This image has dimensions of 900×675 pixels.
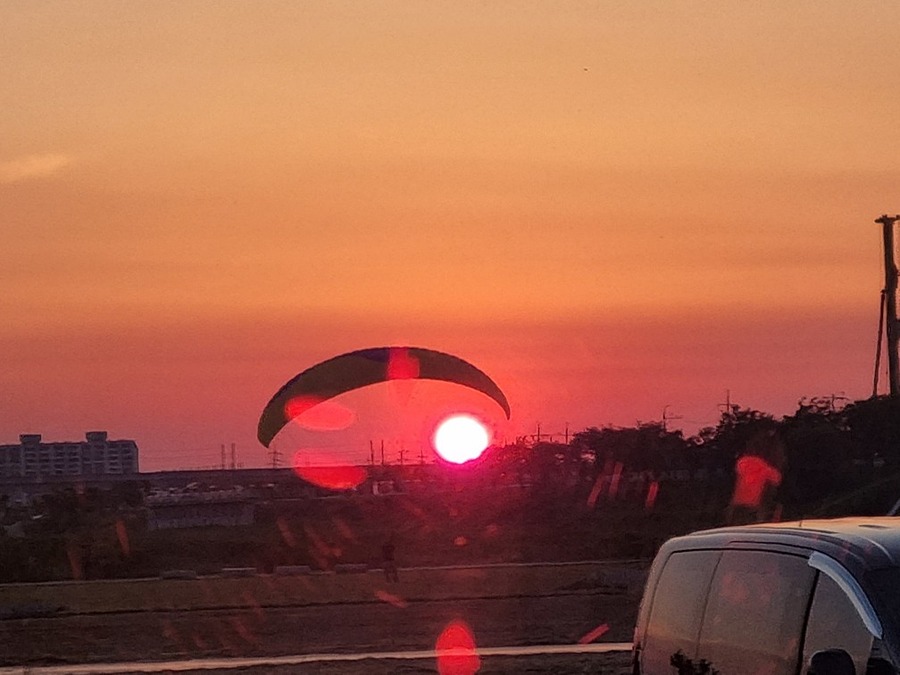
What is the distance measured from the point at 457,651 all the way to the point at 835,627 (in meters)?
15.8

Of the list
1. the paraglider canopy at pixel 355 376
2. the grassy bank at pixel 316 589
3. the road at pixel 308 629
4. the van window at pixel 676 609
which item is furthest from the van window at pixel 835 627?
the paraglider canopy at pixel 355 376

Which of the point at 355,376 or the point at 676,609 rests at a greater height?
the point at 355,376

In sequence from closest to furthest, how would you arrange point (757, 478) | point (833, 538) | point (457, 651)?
point (833, 538) → point (457, 651) → point (757, 478)

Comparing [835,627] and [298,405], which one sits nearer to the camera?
[835,627]

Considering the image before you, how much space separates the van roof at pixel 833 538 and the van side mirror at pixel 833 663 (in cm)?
54

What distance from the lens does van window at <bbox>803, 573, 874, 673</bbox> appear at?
6414 millimetres

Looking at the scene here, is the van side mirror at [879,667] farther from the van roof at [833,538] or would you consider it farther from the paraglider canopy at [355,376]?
the paraglider canopy at [355,376]

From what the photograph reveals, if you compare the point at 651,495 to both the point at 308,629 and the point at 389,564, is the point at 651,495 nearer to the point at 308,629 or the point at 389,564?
the point at 389,564

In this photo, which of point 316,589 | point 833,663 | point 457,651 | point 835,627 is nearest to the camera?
point 833,663

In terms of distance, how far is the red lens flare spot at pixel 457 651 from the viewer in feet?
63.6

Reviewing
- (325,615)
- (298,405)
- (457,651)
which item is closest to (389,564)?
(325,615)

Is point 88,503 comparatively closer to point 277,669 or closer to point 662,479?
point 662,479

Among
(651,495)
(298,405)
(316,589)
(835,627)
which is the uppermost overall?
(298,405)

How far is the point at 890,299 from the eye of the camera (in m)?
57.5
